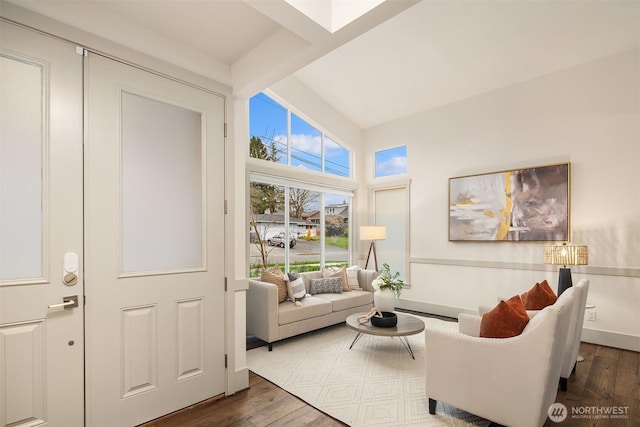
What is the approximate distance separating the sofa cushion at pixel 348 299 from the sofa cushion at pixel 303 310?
0.15 meters

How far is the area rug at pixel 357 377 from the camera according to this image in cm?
228

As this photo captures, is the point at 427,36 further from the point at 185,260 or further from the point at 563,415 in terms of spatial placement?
the point at 563,415

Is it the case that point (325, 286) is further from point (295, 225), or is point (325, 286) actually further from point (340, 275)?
point (295, 225)

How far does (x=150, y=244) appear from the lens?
2.22 m

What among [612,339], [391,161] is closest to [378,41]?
[391,161]

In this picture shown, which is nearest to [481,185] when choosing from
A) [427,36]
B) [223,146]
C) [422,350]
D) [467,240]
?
[467,240]

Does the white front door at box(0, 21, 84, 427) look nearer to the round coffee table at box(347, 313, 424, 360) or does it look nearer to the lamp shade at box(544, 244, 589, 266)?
the round coffee table at box(347, 313, 424, 360)

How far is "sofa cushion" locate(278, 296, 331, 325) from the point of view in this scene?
3617 mm

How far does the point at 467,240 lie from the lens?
4754mm

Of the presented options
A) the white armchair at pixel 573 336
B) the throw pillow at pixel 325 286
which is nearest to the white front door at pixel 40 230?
the throw pillow at pixel 325 286

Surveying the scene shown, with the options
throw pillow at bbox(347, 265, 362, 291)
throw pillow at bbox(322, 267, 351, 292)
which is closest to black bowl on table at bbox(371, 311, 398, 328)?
throw pillow at bbox(322, 267, 351, 292)

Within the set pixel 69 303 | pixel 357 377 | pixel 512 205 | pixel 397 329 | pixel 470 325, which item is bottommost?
pixel 357 377

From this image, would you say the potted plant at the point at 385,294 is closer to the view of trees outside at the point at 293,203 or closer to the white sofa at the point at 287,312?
the white sofa at the point at 287,312

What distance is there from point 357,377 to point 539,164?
351 centimetres
